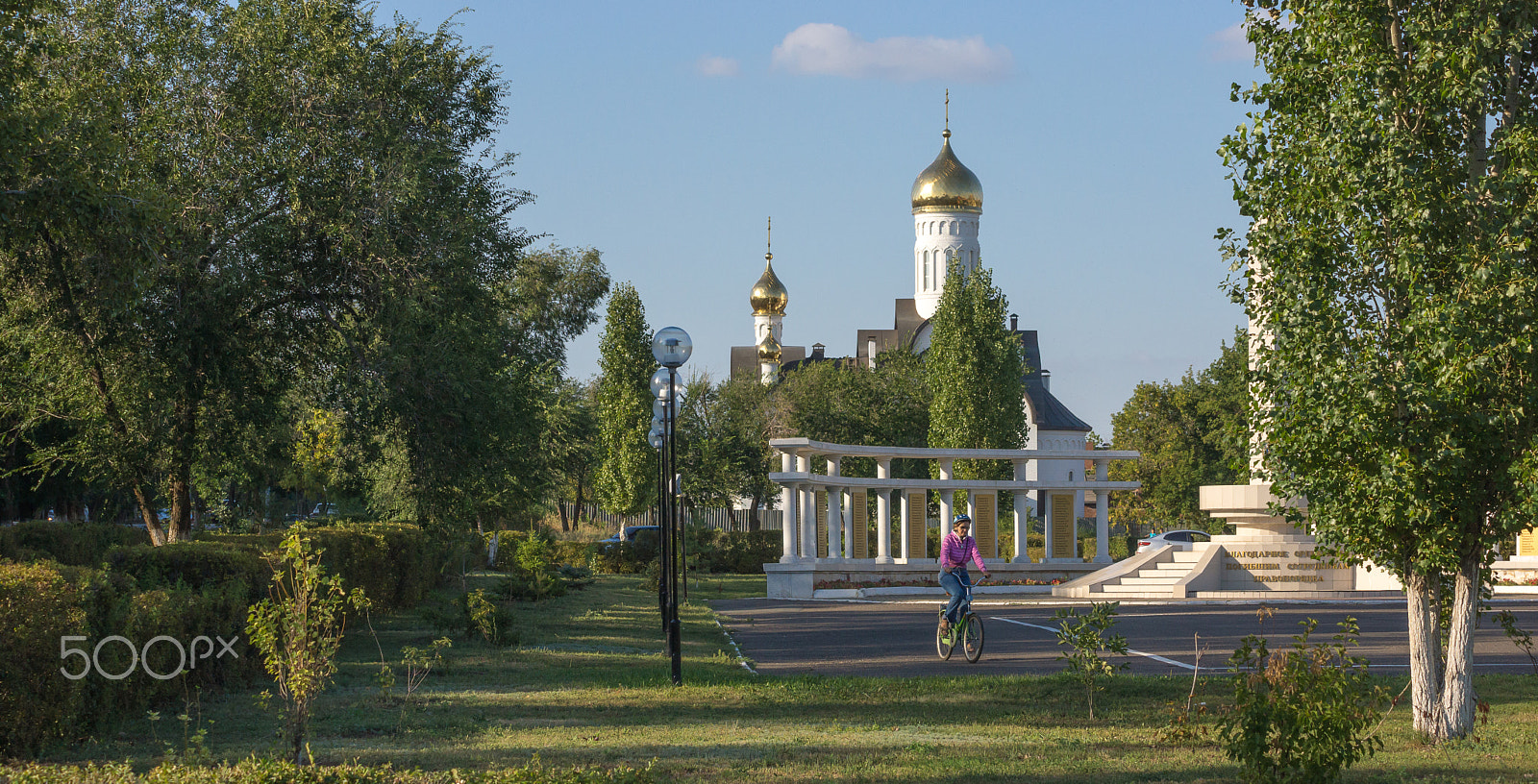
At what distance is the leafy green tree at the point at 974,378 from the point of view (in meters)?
45.6

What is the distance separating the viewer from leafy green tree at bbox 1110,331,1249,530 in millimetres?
58781

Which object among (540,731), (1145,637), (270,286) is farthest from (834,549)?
(540,731)

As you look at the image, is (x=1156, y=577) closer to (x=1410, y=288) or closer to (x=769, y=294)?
(x=1410, y=288)

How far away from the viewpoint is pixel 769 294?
89.4 m

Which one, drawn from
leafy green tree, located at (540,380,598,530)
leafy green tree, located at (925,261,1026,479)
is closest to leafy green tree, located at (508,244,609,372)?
leafy green tree, located at (540,380,598,530)

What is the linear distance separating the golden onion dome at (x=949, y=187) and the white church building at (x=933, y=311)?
0.05 meters

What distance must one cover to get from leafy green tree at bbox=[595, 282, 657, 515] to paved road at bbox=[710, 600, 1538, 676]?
18657 millimetres

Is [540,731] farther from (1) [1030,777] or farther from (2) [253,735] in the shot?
(1) [1030,777]

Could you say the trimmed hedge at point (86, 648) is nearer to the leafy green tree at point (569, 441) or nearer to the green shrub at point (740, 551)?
the leafy green tree at point (569, 441)

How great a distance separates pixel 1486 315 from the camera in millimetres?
8570

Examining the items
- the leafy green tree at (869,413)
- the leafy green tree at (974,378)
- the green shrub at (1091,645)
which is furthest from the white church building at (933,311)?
the green shrub at (1091,645)

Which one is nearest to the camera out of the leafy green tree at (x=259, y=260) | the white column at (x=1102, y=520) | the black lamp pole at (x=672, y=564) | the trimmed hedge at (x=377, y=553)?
the black lamp pole at (x=672, y=564)

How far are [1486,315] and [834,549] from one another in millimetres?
23254

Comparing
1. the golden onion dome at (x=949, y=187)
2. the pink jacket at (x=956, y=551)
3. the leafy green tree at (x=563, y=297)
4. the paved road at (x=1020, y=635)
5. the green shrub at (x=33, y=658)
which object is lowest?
the paved road at (x=1020, y=635)
